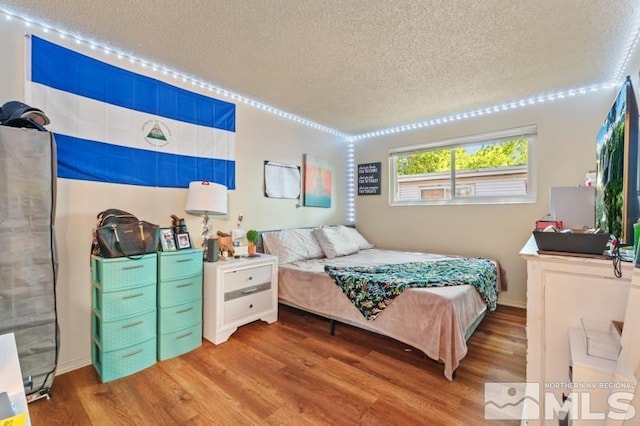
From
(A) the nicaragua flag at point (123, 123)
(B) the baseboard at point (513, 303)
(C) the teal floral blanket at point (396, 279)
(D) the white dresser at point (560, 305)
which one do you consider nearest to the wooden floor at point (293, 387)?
(C) the teal floral blanket at point (396, 279)

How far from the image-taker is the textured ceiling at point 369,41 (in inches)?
65.9

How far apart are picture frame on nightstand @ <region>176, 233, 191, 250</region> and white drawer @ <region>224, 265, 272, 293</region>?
0.40 meters

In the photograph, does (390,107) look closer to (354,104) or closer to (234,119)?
(354,104)

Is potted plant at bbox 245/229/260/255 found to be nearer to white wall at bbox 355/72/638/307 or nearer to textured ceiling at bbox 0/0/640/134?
textured ceiling at bbox 0/0/640/134

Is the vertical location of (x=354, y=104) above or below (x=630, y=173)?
above

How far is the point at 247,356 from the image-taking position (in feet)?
6.98

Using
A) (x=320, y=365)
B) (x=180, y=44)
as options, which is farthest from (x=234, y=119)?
(x=320, y=365)

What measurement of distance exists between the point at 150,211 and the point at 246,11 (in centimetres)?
171

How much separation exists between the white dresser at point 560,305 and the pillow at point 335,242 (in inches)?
93.7

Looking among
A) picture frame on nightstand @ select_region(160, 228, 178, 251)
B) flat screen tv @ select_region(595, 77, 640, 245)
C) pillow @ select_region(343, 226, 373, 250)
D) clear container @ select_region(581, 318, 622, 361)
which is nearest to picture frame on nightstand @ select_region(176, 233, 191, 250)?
picture frame on nightstand @ select_region(160, 228, 178, 251)

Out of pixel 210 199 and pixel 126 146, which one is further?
pixel 210 199

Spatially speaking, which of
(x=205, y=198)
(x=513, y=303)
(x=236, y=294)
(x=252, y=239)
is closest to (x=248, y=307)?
(x=236, y=294)

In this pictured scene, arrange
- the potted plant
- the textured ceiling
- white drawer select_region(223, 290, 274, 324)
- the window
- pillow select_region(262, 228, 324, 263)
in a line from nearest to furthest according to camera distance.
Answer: the textured ceiling, white drawer select_region(223, 290, 274, 324), the potted plant, pillow select_region(262, 228, 324, 263), the window

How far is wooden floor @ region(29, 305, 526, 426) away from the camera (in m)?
1.50
